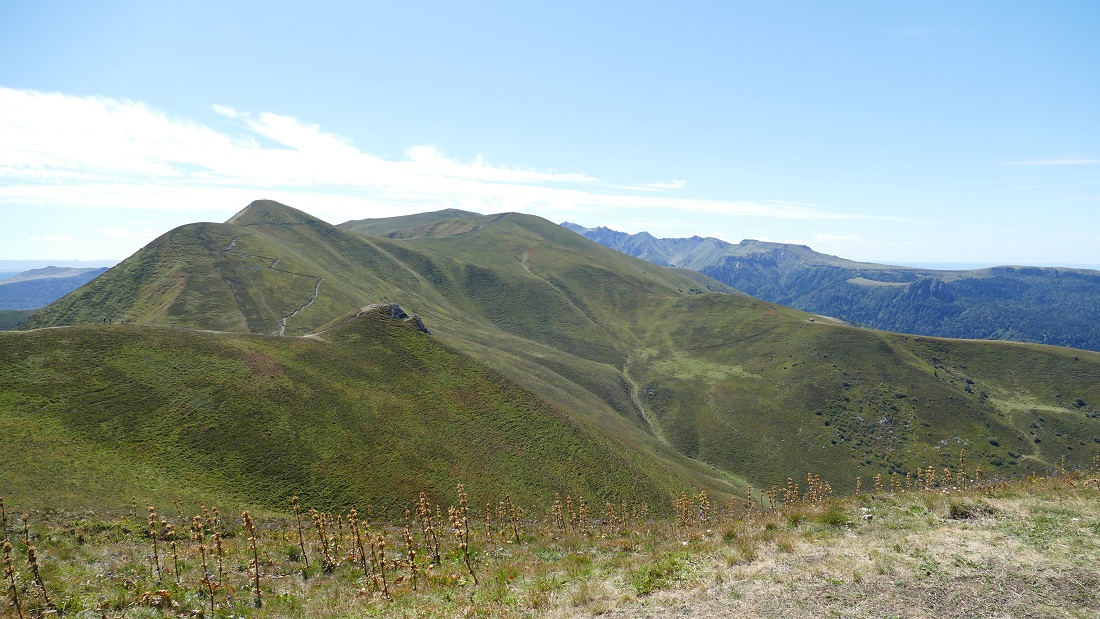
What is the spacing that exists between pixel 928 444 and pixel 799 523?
6014 inches

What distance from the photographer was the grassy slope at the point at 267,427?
4269cm

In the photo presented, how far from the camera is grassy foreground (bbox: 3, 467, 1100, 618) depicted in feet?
39.8

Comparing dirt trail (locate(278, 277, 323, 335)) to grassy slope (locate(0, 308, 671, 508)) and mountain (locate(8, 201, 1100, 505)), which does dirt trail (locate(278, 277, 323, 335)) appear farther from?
grassy slope (locate(0, 308, 671, 508))

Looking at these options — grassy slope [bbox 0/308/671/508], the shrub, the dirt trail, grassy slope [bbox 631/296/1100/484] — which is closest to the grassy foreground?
the shrub

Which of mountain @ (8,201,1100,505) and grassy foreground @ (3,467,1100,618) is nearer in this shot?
grassy foreground @ (3,467,1100,618)

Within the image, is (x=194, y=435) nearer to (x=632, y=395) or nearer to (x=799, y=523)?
(x=799, y=523)

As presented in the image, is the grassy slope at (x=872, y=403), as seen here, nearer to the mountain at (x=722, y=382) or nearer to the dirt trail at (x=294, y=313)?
the mountain at (x=722, y=382)

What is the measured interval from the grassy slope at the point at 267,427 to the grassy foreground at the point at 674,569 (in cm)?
2582

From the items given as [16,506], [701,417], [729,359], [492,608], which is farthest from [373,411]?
[729,359]

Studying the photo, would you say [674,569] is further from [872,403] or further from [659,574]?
[872,403]

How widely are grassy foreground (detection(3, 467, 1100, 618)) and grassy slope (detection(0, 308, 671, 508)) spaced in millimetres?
25822

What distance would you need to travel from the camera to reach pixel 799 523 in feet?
59.1

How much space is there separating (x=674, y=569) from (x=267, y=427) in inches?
2073

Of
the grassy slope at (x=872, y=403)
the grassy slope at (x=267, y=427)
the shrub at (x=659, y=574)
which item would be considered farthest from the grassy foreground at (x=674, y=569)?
the grassy slope at (x=872, y=403)
